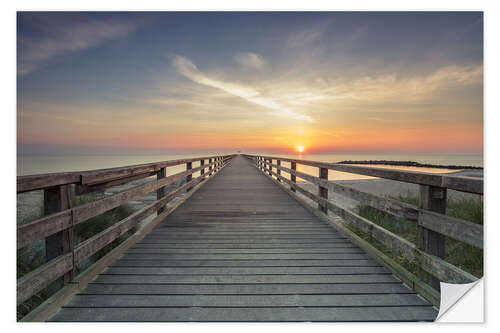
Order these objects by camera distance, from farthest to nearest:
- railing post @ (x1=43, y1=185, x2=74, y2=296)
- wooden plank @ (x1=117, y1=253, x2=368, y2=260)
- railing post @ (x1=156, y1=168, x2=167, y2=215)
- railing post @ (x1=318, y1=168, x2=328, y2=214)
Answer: railing post @ (x1=318, y1=168, x2=328, y2=214) → railing post @ (x1=156, y1=168, x2=167, y2=215) → wooden plank @ (x1=117, y1=253, x2=368, y2=260) → railing post @ (x1=43, y1=185, x2=74, y2=296)

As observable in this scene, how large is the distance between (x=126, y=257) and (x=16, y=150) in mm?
1450

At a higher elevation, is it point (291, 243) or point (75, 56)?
point (75, 56)

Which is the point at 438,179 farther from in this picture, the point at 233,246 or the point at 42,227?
the point at 42,227

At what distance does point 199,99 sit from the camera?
12.1 m

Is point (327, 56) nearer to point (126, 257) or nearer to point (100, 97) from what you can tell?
point (126, 257)

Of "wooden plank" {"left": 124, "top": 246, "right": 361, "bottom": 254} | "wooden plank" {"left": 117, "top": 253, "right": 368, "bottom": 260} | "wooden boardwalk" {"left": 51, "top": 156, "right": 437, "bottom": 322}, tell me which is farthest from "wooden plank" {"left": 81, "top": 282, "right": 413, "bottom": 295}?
"wooden plank" {"left": 124, "top": 246, "right": 361, "bottom": 254}

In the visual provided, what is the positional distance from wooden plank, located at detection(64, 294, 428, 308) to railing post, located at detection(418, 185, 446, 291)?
19 centimetres

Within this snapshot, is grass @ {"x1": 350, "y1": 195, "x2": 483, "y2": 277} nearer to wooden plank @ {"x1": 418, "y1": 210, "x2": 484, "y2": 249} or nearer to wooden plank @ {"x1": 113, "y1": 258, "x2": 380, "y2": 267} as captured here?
wooden plank @ {"x1": 113, "y1": 258, "x2": 380, "y2": 267}

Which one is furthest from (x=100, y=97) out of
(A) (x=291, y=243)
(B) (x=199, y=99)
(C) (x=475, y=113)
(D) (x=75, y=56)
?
(C) (x=475, y=113)

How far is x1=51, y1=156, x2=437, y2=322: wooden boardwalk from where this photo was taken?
6.24 ft

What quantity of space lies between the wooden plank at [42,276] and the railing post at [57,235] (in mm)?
68

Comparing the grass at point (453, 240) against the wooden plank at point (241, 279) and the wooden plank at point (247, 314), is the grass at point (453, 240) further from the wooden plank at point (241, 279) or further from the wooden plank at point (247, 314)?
the wooden plank at point (247, 314)

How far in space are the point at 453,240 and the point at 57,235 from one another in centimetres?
526

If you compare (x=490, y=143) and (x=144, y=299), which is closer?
(x=144, y=299)
